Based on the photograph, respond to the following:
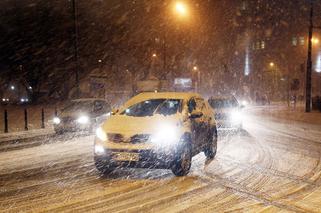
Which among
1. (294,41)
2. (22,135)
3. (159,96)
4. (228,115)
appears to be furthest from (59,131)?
(294,41)

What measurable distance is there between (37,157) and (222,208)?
698 centimetres

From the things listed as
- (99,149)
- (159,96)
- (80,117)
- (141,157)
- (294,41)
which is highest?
(294,41)

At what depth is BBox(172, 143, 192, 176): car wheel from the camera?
30.2 ft

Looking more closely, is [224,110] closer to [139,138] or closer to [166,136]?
[166,136]

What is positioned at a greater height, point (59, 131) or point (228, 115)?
point (228, 115)

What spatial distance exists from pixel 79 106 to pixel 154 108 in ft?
29.7

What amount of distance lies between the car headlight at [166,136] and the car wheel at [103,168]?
1141 millimetres

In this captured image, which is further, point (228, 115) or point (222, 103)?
point (222, 103)

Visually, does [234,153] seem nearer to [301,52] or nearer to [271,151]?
[271,151]

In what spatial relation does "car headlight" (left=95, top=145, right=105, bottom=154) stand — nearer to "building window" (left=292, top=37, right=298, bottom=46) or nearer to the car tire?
the car tire

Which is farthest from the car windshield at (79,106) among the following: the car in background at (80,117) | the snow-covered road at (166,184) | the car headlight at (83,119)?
the snow-covered road at (166,184)

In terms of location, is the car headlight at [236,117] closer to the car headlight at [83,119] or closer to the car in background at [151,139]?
the car headlight at [83,119]

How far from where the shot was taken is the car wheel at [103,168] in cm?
927

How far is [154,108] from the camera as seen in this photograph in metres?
10.8
